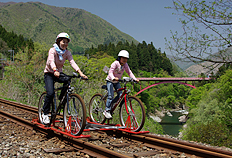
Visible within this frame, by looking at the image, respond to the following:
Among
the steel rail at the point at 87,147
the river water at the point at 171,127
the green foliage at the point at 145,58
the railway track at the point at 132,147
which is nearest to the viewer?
the steel rail at the point at 87,147

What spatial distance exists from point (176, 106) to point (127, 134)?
92497mm

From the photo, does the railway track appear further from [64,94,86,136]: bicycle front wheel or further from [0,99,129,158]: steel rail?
[64,94,86,136]: bicycle front wheel

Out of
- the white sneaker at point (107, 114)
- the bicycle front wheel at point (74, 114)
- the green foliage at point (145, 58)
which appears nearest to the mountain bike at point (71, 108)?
the bicycle front wheel at point (74, 114)

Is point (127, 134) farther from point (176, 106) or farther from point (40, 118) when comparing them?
point (176, 106)

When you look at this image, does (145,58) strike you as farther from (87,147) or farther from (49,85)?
(87,147)

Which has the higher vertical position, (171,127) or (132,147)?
(132,147)

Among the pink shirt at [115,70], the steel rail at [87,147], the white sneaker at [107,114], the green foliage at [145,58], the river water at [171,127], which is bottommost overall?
the river water at [171,127]

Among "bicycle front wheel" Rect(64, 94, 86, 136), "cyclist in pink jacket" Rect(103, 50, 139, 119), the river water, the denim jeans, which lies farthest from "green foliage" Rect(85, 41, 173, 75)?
"bicycle front wheel" Rect(64, 94, 86, 136)

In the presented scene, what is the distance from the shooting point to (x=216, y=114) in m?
28.0

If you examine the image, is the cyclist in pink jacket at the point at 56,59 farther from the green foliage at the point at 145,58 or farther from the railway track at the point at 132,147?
the green foliage at the point at 145,58

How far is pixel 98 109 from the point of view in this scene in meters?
6.29

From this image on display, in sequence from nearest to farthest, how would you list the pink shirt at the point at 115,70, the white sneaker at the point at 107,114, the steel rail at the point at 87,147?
the steel rail at the point at 87,147
the pink shirt at the point at 115,70
the white sneaker at the point at 107,114

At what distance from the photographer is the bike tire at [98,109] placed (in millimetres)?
6263

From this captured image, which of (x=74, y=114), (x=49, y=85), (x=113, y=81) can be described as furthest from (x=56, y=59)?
(x=113, y=81)
